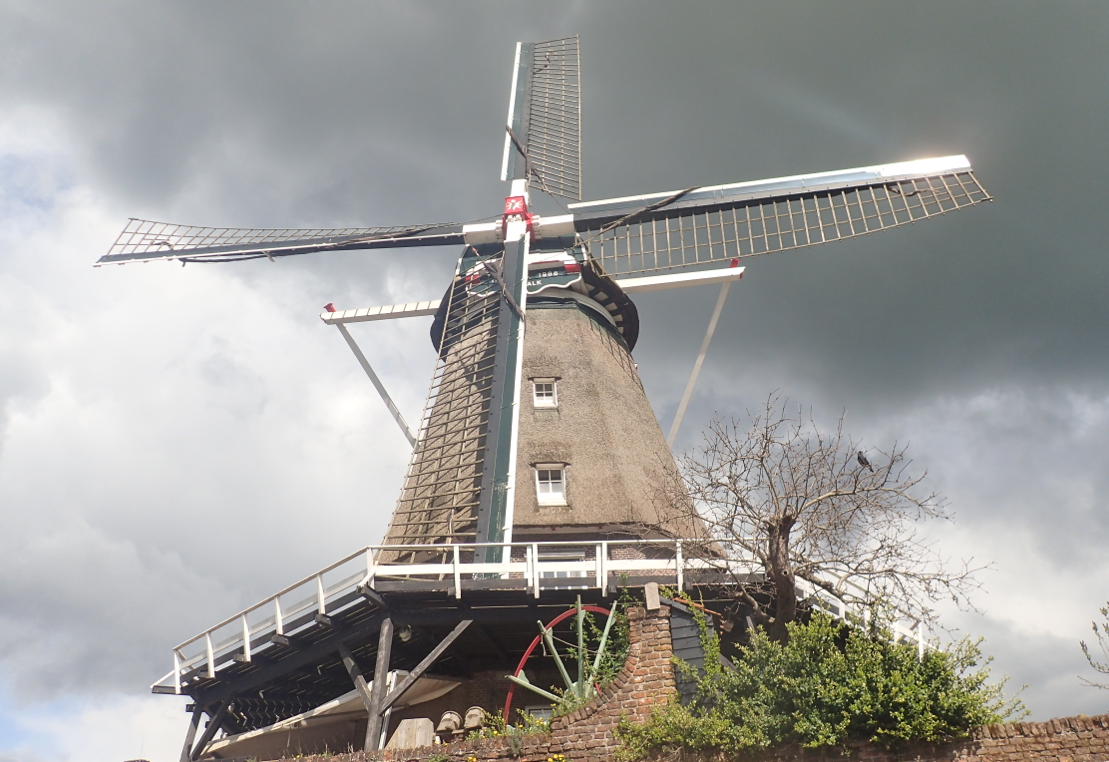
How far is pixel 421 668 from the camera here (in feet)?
38.8

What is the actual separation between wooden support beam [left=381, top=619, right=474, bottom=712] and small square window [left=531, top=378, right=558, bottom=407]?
217 inches

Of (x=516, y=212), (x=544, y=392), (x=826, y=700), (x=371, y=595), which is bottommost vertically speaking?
(x=826, y=700)

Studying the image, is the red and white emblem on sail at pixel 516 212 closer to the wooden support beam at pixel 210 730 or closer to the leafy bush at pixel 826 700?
the wooden support beam at pixel 210 730

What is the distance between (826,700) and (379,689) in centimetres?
625

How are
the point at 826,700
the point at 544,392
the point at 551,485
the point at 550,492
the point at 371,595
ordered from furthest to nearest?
the point at 544,392, the point at 551,485, the point at 550,492, the point at 371,595, the point at 826,700

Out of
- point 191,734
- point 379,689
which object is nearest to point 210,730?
point 191,734

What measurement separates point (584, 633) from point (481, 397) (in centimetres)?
578

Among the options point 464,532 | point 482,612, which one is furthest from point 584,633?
point 464,532

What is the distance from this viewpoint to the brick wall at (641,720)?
290 inches

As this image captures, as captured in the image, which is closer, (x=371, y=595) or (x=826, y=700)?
(x=826, y=700)

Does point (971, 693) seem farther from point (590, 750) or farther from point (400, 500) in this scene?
point (400, 500)

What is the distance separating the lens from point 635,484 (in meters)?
15.2

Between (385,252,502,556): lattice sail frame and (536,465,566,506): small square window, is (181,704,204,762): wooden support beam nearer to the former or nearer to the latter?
(385,252,502,556): lattice sail frame

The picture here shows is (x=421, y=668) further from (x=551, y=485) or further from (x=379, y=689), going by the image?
(x=551, y=485)
